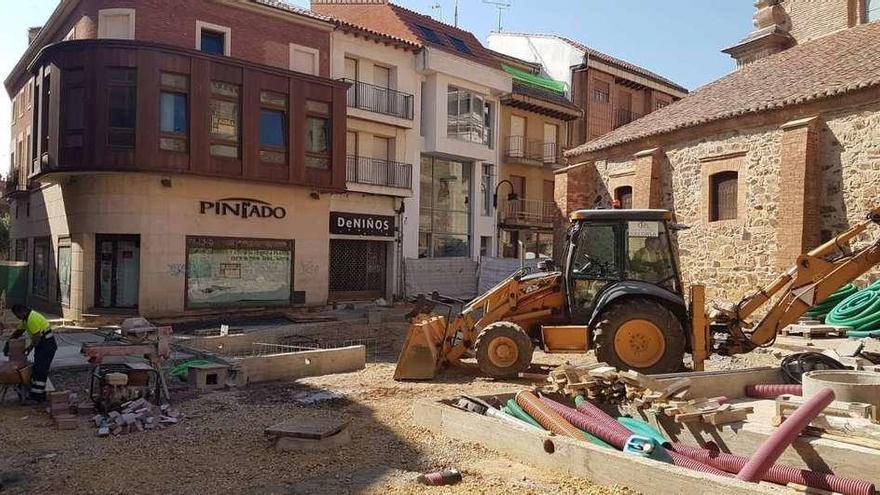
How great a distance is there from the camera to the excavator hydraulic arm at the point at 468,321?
401 inches

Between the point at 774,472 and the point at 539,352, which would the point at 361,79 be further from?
the point at 774,472

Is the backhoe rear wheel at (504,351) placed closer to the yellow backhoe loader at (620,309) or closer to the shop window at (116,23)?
the yellow backhoe loader at (620,309)

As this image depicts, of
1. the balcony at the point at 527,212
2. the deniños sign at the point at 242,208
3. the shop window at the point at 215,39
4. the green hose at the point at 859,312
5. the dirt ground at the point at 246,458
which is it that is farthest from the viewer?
the balcony at the point at 527,212

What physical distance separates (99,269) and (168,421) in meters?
12.3

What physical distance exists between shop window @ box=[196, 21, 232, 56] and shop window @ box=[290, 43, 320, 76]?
6.98 ft

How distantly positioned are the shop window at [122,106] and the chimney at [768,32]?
2141 cm

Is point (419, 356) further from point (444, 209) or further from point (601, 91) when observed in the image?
point (601, 91)

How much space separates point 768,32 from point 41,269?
26.9 m

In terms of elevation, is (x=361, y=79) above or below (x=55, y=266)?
above

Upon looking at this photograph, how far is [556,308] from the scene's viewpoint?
10516mm

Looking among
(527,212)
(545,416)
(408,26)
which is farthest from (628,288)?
(527,212)

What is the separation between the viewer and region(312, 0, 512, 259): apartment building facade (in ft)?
85.6

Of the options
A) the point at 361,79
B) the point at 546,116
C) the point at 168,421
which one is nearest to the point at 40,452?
the point at 168,421

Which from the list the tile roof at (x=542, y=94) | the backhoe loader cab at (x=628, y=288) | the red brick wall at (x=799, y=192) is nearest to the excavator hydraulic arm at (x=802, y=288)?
the backhoe loader cab at (x=628, y=288)
